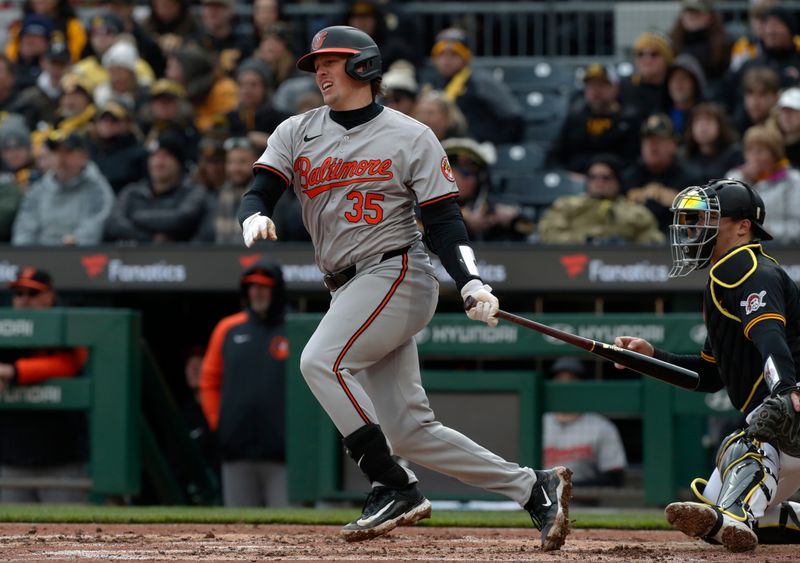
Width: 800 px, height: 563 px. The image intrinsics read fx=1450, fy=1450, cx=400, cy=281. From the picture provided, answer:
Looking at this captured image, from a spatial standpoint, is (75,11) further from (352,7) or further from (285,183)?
(285,183)

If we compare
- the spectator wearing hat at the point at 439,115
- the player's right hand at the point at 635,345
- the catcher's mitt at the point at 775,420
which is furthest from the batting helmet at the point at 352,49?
the spectator wearing hat at the point at 439,115

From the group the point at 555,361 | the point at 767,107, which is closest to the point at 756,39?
the point at 767,107

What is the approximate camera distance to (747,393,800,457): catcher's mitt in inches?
200

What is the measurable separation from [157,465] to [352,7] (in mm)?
4707

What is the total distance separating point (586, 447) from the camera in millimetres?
8359

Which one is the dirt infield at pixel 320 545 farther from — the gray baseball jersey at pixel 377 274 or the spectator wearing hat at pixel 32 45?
the spectator wearing hat at pixel 32 45

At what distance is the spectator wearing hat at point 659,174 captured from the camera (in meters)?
9.68

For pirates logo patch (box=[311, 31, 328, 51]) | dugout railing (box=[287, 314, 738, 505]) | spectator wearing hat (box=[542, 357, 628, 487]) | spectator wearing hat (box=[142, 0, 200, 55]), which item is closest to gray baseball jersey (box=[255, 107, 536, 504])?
pirates logo patch (box=[311, 31, 328, 51])

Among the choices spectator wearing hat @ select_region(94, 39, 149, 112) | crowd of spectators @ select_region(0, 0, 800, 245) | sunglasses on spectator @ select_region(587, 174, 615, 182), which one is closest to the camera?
sunglasses on spectator @ select_region(587, 174, 615, 182)

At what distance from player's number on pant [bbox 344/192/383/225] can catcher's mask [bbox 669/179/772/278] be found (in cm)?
114

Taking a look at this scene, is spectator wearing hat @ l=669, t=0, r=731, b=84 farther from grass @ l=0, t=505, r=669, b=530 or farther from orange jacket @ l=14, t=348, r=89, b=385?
orange jacket @ l=14, t=348, r=89, b=385

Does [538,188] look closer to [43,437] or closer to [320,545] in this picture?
[43,437]

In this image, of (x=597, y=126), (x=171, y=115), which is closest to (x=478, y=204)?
(x=597, y=126)

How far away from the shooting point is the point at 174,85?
1175 cm
